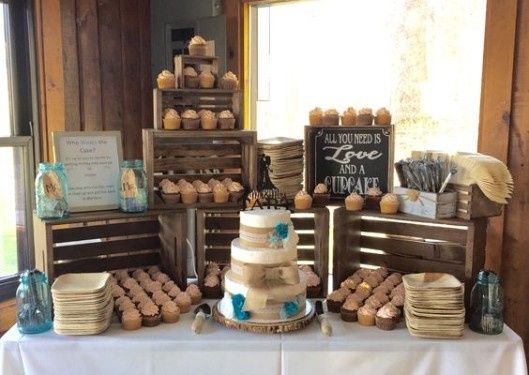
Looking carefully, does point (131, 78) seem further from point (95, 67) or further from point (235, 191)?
point (235, 191)

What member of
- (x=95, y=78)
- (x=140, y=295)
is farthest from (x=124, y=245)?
(x=95, y=78)

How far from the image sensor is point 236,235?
2268mm

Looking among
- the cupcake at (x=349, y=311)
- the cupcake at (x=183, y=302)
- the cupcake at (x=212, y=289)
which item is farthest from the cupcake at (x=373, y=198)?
the cupcake at (x=183, y=302)

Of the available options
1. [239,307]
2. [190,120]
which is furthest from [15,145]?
[239,307]

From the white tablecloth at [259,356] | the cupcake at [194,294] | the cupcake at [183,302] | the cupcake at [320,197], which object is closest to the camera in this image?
the white tablecloth at [259,356]

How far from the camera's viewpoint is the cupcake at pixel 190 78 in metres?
2.08

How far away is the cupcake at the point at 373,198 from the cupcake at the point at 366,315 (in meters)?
0.43

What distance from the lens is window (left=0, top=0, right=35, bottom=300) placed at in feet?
8.32

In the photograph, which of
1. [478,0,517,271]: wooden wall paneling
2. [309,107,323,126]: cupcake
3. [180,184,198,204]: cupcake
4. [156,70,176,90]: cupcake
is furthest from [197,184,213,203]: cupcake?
[478,0,517,271]: wooden wall paneling

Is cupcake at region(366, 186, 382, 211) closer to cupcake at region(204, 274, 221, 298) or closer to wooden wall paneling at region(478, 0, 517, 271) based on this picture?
wooden wall paneling at region(478, 0, 517, 271)

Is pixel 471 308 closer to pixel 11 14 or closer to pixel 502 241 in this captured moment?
pixel 502 241

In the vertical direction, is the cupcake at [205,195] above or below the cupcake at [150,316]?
above

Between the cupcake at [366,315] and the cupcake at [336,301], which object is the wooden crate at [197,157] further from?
the cupcake at [366,315]

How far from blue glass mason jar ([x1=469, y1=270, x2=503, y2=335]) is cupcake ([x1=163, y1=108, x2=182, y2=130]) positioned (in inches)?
48.7
